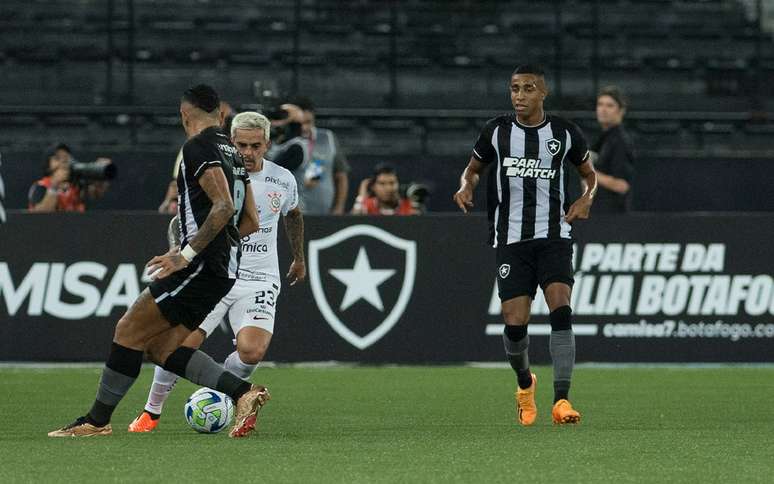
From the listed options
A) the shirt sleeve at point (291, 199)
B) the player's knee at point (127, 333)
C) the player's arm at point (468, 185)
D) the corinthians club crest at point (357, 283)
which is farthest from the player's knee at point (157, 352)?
the corinthians club crest at point (357, 283)

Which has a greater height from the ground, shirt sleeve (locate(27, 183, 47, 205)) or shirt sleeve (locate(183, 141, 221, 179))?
shirt sleeve (locate(183, 141, 221, 179))

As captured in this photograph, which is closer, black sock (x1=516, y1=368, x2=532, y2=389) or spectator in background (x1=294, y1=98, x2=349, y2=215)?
black sock (x1=516, y1=368, x2=532, y2=389)

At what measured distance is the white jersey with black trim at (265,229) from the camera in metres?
8.56

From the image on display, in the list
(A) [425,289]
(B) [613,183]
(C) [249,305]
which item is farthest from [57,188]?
(C) [249,305]

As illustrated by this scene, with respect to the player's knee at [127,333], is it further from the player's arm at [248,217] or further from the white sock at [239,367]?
the white sock at [239,367]

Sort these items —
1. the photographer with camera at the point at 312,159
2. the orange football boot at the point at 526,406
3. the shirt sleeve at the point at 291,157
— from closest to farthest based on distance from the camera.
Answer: the orange football boot at the point at 526,406
the shirt sleeve at the point at 291,157
the photographer with camera at the point at 312,159

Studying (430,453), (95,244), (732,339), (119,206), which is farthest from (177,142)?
(430,453)

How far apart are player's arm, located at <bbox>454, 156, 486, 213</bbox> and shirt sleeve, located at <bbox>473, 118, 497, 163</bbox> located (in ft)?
0.16

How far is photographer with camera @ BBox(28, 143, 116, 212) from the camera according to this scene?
13812mm

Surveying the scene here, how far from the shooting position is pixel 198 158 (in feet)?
23.6

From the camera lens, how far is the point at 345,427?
8.22m

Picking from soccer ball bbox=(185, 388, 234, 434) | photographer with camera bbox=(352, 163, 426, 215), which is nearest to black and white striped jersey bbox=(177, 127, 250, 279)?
soccer ball bbox=(185, 388, 234, 434)

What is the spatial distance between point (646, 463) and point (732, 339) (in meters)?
7.18

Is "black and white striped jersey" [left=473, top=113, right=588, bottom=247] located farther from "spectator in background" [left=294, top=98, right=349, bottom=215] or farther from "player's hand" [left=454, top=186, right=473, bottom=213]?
"spectator in background" [left=294, top=98, right=349, bottom=215]
